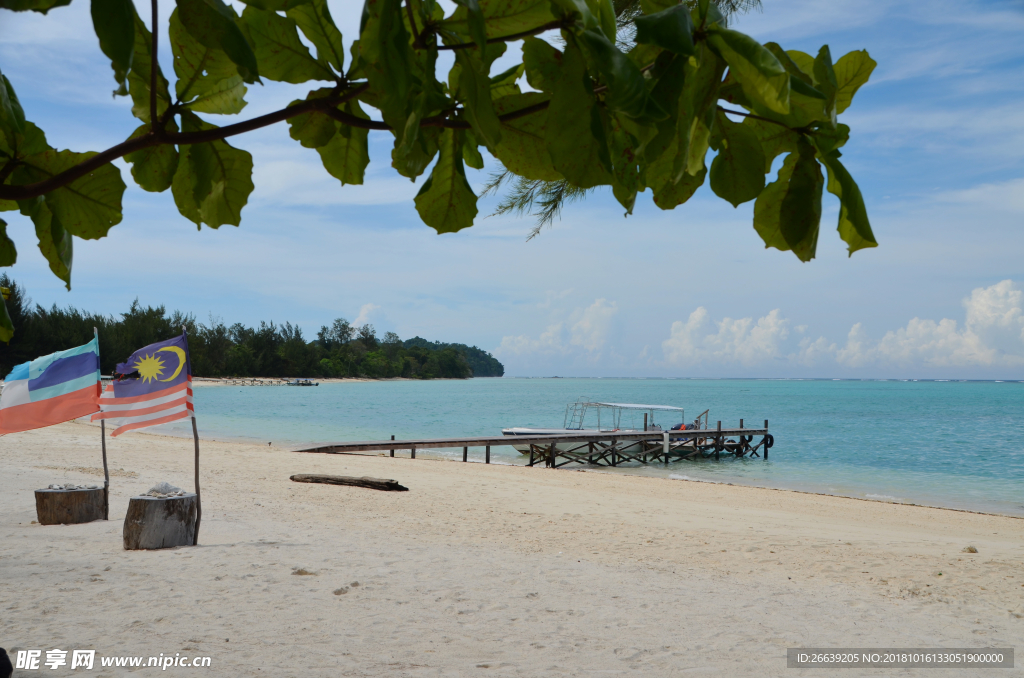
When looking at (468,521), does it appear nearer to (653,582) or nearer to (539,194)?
(653,582)

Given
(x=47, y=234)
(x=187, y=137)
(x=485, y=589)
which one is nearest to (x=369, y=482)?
(x=485, y=589)

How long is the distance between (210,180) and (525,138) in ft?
1.58

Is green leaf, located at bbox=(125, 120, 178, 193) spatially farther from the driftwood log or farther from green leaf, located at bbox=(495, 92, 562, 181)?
the driftwood log

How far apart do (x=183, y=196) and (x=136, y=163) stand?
8 centimetres

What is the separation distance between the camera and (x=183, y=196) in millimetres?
1042

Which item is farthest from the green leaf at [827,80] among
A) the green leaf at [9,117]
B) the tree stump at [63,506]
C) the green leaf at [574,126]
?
the tree stump at [63,506]

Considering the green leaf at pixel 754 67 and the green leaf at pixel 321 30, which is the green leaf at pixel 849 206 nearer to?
the green leaf at pixel 754 67

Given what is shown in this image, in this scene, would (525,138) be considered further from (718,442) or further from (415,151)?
(718,442)

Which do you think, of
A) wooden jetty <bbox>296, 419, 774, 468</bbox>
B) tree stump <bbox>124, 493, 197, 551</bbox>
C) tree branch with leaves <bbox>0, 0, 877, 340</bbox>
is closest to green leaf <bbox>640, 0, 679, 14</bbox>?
tree branch with leaves <bbox>0, 0, 877, 340</bbox>

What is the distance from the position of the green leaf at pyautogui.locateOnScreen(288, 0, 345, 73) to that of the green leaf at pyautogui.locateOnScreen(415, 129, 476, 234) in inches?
6.6

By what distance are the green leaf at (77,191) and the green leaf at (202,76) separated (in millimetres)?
205

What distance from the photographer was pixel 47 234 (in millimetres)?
1111

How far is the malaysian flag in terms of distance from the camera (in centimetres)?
580

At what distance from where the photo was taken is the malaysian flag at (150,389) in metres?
5.80
